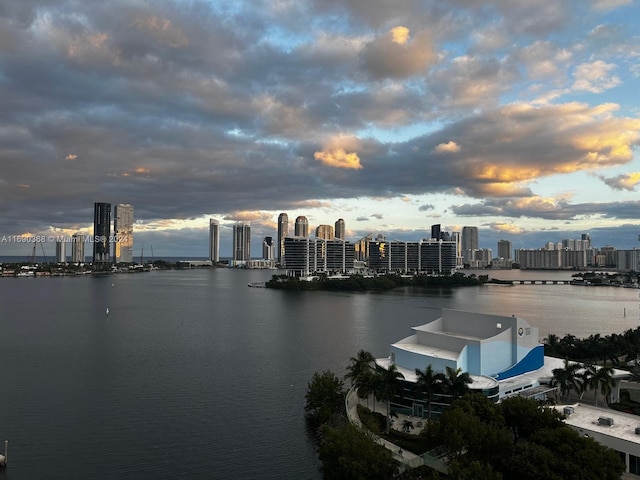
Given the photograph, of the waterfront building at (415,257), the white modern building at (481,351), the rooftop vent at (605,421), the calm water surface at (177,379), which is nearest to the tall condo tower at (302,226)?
the waterfront building at (415,257)

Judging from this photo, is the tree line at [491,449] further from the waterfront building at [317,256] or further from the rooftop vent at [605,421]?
the waterfront building at [317,256]

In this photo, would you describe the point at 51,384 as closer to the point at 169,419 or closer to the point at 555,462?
the point at 169,419

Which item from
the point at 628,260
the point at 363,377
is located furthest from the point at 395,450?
the point at 628,260

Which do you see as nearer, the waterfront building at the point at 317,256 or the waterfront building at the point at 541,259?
the waterfront building at the point at 317,256

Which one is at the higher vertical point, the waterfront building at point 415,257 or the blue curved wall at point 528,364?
the waterfront building at point 415,257

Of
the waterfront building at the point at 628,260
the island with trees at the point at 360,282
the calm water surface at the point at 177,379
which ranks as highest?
the waterfront building at the point at 628,260

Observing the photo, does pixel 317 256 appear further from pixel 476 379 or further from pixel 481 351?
pixel 476 379
